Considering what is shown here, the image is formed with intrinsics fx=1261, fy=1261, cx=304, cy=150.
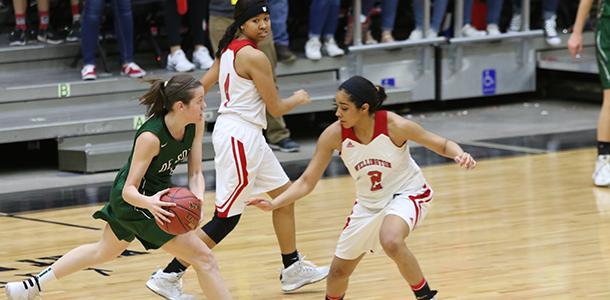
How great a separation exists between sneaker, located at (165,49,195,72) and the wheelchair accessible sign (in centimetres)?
324

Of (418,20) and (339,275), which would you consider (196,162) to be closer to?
(339,275)

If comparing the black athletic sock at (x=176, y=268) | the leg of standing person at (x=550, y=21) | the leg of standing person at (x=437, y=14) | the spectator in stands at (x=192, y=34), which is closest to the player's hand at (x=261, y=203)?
the black athletic sock at (x=176, y=268)

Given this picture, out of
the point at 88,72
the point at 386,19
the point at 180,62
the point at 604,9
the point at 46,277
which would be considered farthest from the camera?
the point at 386,19

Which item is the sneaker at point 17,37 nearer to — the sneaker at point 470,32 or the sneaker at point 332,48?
the sneaker at point 332,48

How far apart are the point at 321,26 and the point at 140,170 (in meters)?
6.31

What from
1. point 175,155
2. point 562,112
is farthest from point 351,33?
point 175,155

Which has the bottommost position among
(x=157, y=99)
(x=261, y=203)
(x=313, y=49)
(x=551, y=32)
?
(x=551, y=32)

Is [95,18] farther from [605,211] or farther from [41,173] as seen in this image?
[605,211]

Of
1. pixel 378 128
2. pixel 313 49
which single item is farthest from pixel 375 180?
pixel 313 49

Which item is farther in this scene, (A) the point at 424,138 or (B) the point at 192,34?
(B) the point at 192,34

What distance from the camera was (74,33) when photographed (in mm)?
11242

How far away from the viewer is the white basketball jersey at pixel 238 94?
6.36 metres

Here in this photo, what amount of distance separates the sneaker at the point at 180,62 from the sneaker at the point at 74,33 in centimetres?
91

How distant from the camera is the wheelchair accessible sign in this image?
498 inches
